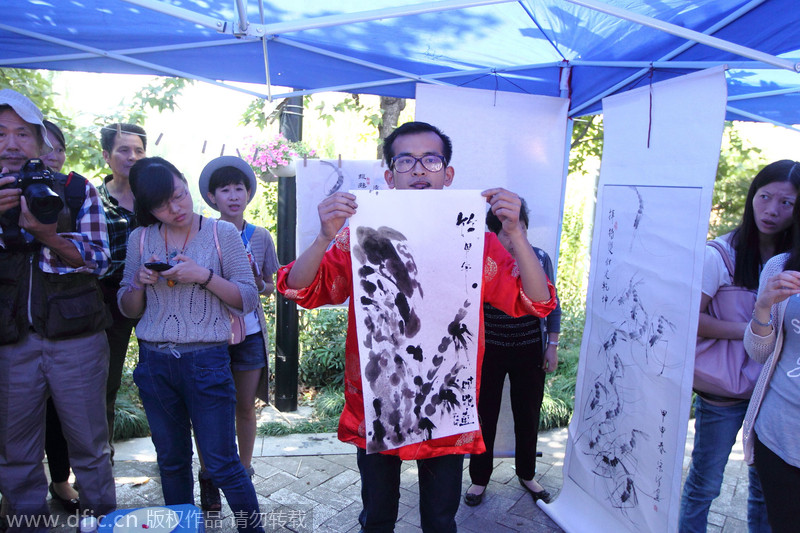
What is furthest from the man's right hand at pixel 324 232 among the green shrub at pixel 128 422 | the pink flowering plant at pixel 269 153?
A: the green shrub at pixel 128 422

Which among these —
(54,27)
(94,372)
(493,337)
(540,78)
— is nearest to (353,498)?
(493,337)

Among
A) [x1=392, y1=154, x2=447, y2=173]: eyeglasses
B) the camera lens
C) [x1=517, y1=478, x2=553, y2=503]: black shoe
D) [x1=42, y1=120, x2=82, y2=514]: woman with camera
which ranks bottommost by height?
[x1=517, y1=478, x2=553, y2=503]: black shoe

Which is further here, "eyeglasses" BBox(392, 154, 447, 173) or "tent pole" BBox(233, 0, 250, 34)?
"tent pole" BBox(233, 0, 250, 34)

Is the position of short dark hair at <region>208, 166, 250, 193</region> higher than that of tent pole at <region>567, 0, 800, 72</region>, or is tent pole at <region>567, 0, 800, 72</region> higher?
tent pole at <region>567, 0, 800, 72</region>

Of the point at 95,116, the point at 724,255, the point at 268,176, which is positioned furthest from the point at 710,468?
the point at 95,116

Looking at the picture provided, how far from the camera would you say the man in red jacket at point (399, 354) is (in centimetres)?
177

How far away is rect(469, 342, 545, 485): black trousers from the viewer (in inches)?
121

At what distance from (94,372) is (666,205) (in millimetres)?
2520

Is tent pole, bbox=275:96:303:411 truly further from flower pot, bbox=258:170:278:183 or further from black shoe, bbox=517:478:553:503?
black shoe, bbox=517:478:553:503

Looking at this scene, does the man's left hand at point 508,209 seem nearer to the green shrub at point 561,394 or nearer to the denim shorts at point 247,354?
the denim shorts at point 247,354

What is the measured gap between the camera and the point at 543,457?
394 cm

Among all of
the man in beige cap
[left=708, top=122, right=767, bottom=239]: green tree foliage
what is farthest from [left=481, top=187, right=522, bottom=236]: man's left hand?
[left=708, top=122, right=767, bottom=239]: green tree foliage

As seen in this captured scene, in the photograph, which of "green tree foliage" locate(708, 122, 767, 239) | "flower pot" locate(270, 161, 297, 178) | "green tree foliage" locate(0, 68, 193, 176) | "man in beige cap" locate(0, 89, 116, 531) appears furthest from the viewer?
"green tree foliage" locate(708, 122, 767, 239)

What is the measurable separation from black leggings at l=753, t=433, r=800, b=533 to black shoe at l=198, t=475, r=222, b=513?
8.23ft
